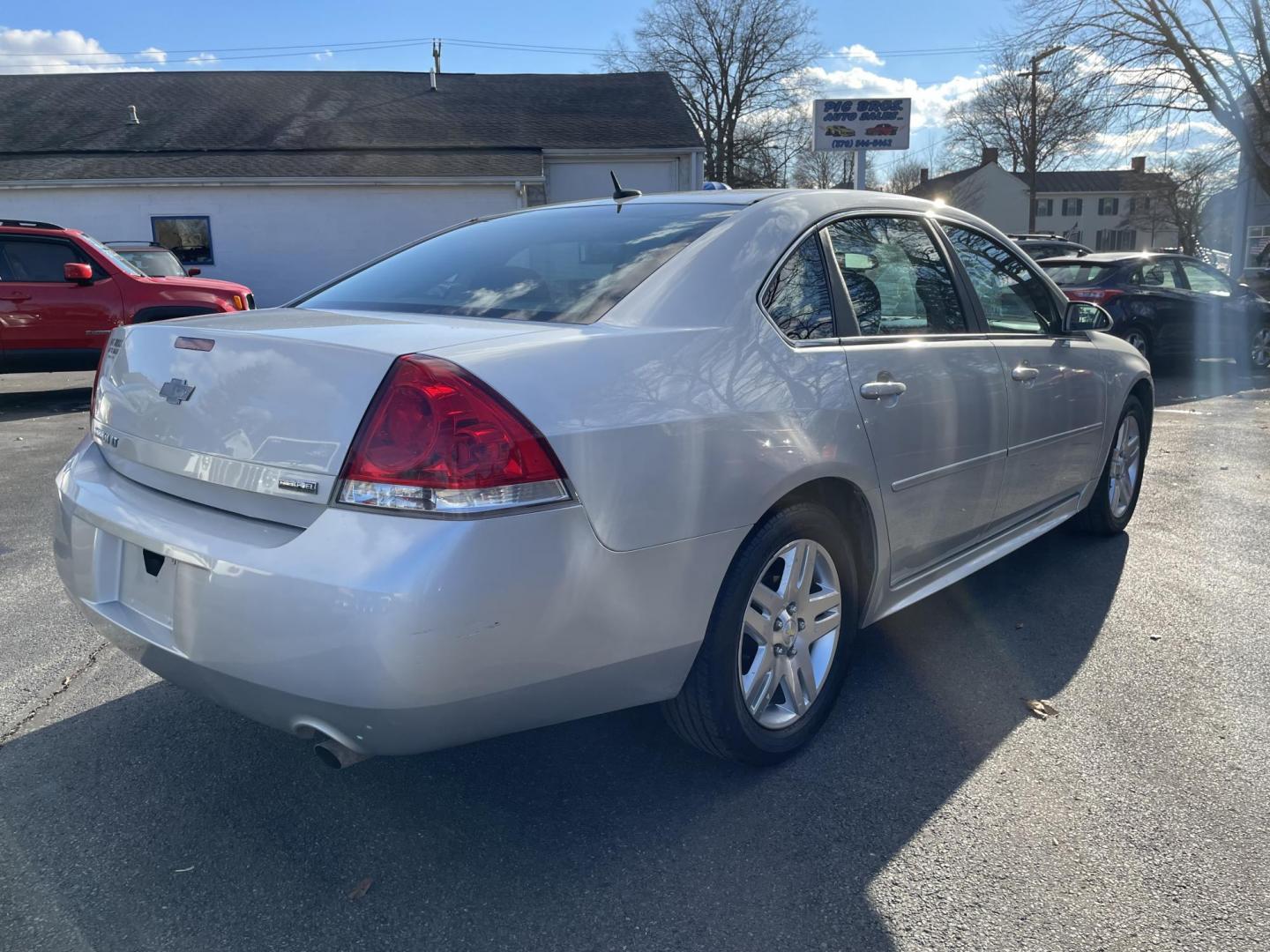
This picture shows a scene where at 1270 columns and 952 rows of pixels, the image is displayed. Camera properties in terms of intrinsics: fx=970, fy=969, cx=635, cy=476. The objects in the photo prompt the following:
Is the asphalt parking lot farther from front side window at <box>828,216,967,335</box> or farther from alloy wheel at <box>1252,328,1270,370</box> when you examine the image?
alloy wheel at <box>1252,328,1270,370</box>

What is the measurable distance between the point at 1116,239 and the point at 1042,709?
80070 millimetres

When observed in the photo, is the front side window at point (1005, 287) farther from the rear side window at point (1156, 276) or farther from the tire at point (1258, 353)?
the tire at point (1258, 353)

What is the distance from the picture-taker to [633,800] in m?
2.60

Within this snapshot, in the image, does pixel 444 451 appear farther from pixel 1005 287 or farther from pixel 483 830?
pixel 1005 287

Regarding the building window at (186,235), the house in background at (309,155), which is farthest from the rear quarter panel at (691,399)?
the building window at (186,235)

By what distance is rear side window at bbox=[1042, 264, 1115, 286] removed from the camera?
38.4ft

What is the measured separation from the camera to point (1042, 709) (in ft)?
10.2

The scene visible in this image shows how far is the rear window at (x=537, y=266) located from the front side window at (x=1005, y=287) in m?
1.27

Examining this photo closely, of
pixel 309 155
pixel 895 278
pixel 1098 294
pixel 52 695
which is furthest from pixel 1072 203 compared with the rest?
pixel 52 695

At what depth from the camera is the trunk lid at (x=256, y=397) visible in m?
2.03

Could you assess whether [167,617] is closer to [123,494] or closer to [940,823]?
[123,494]

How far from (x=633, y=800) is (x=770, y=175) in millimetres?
43275

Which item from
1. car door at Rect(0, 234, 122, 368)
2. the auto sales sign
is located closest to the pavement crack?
car door at Rect(0, 234, 122, 368)

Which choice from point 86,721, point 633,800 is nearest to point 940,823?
point 633,800
